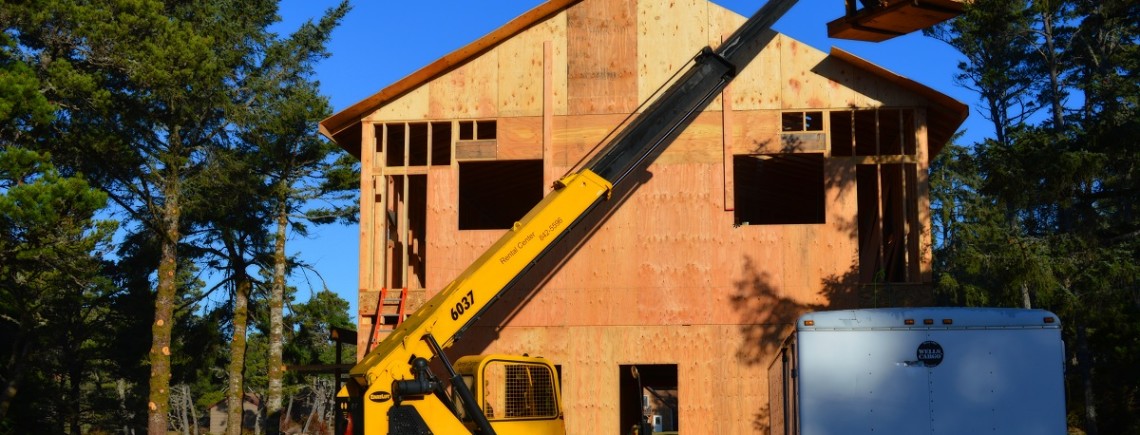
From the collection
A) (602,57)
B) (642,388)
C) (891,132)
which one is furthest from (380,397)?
(891,132)

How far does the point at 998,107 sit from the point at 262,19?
35.8m

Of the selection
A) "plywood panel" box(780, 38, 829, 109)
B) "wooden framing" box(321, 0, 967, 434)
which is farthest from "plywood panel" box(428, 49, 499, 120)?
"plywood panel" box(780, 38, 829, 109)

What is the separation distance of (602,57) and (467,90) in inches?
97.2

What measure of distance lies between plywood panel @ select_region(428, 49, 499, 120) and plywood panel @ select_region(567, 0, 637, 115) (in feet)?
4.57

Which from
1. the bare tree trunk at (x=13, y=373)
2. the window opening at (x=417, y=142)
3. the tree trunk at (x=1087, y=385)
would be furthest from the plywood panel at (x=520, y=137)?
the bare tree trunk at (x=13, y=373)

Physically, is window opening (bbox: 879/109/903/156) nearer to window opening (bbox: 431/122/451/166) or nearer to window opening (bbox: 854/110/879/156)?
window opening (bbox: 854/110/879/156)

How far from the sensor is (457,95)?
20.2 m

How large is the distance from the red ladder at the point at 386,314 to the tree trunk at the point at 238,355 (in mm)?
20798

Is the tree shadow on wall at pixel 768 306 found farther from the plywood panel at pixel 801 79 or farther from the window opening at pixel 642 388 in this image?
the plywood panel at pixel 801 79

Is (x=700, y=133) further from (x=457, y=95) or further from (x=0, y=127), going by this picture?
(x=0, y=127)

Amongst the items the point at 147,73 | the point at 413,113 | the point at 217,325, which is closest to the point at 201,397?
the point at 217,325

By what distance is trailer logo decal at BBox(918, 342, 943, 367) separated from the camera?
36.4 ft

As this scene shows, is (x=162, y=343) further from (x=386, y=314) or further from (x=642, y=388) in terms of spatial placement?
(x=642, y=388)

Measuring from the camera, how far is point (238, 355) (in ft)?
127
